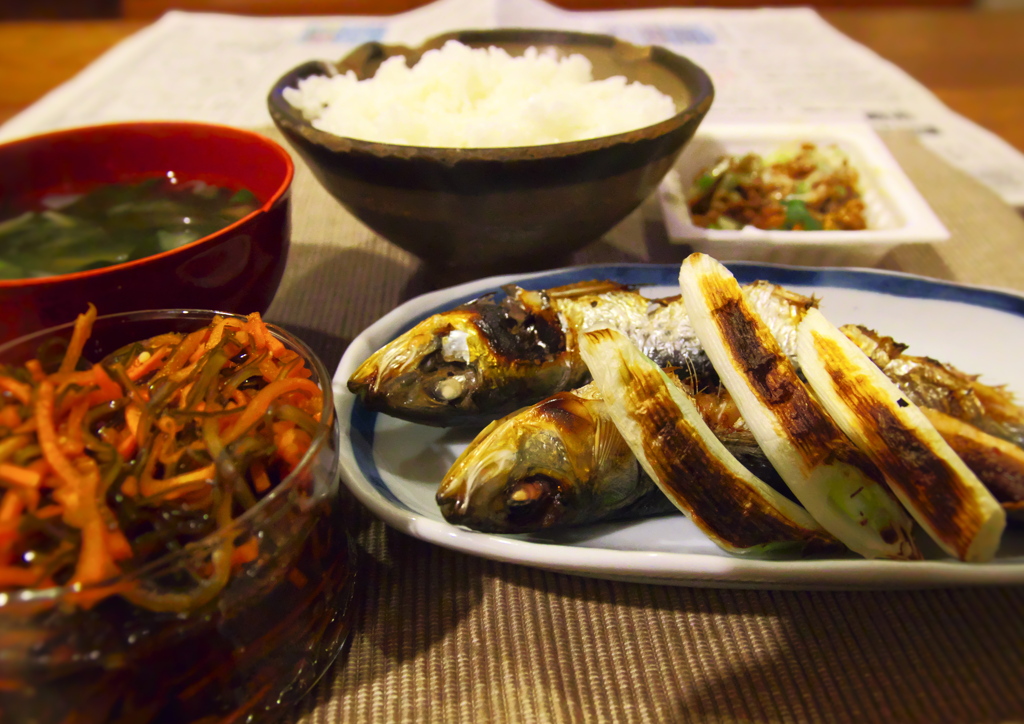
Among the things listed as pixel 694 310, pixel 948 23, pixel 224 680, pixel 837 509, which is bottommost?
pixel 224 680

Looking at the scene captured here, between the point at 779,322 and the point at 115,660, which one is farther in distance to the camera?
the point at 779,322

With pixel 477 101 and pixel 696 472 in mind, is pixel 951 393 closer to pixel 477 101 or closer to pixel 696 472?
Result: pixel 696 472

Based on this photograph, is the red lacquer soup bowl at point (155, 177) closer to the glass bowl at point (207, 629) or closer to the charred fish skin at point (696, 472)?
the glass bowl at point (207, 629)

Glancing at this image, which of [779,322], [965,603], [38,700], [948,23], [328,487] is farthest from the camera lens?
[948,23]

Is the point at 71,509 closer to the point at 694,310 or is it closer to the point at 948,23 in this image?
the point at 694,310

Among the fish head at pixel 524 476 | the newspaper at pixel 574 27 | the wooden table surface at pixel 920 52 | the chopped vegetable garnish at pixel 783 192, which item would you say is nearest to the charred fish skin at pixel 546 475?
the fish head at pixel 524 476

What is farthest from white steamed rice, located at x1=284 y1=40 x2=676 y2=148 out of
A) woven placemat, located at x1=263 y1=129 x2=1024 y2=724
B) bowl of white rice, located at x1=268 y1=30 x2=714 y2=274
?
woven placemat, located at x1=263 y1=129 x2=1024 y2=724

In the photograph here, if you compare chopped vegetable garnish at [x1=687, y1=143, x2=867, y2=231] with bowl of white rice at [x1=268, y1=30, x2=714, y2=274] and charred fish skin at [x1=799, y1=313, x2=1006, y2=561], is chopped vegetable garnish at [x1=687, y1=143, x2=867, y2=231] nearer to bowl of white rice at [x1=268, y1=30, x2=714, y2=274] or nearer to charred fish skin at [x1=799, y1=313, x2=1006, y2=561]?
bowl of white rice at [x1=268, y1=30, x2=714, y2=274]

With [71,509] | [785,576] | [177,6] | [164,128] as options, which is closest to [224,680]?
[71,509]
